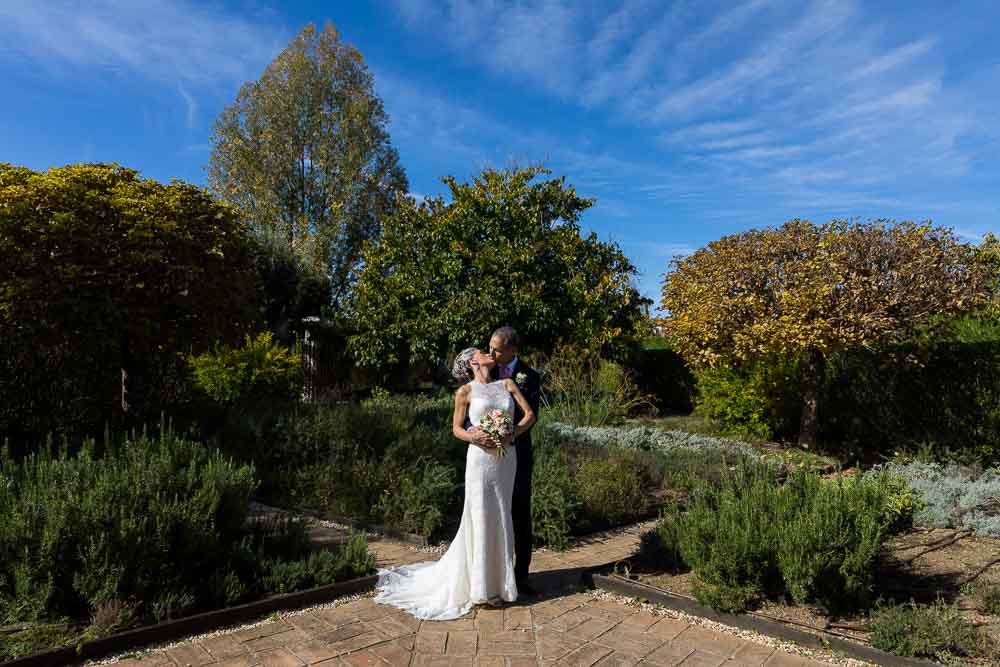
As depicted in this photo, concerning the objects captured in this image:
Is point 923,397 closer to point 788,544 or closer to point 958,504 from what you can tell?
point 958,504

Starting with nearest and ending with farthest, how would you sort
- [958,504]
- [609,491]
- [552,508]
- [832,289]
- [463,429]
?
[463,429], [552,508], [958,504], [609,491], [832,289]

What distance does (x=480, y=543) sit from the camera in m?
4.16

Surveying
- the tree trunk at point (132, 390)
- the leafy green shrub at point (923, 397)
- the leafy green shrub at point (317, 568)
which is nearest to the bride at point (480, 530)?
the leafy green shrub at point (317, 568)

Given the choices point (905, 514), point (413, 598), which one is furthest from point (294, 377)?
point (905, 514)

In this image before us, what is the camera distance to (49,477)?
4.19 m

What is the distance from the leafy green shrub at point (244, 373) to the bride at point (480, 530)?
821 centimetres

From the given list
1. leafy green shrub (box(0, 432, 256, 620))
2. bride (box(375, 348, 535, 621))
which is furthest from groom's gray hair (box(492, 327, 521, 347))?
leafy green shrub (box(0, 432, 256, 620))

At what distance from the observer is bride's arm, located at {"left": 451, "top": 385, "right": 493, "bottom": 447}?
13.6 feet

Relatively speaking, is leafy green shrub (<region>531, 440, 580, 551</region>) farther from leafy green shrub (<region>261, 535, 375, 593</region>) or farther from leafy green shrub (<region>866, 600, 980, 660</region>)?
leafy green shrub (<region>866, 600, 980, 660</region>)

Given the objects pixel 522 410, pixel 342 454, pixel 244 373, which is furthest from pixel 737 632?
pixel 244 373

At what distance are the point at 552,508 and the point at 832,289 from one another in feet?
16.3

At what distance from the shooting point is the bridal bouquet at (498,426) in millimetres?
4113

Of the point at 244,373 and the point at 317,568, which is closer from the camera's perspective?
the point at 317,568

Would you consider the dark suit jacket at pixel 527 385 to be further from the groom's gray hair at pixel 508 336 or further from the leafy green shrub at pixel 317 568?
the leafy green shrub at pixel 317 568
